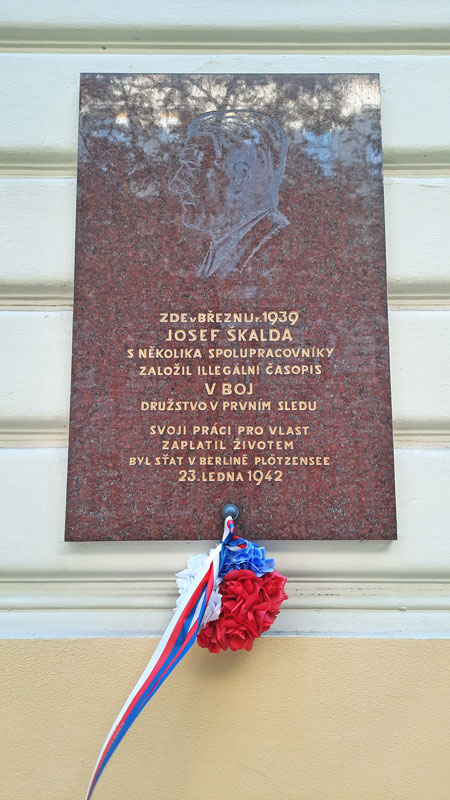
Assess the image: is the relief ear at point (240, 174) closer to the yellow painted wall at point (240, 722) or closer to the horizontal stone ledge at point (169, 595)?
the horizontal stone ledge at point (169, 595)

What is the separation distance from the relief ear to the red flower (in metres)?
1.57

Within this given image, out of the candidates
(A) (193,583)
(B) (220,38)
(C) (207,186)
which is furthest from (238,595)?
(B) (220,38)

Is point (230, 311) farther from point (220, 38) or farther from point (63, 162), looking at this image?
point (220, 38)

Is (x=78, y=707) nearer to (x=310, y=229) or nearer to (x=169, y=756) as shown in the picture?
(x=169, y=756)

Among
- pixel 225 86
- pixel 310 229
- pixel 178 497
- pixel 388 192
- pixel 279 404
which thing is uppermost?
pixel 225 86

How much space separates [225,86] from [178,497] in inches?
70.0

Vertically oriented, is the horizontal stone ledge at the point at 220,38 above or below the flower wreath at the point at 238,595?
above

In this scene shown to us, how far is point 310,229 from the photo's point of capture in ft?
7.21

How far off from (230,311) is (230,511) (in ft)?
2.63

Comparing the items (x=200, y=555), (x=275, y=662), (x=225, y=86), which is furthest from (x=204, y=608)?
(x=225, y=86)

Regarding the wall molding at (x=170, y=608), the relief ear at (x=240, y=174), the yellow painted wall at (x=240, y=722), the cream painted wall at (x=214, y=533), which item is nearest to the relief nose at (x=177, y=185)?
the relief ear at (x=240, y=174)

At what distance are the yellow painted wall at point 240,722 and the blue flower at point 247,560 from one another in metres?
0.31

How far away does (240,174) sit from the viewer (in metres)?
2.24

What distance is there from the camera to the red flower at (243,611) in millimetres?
1826
